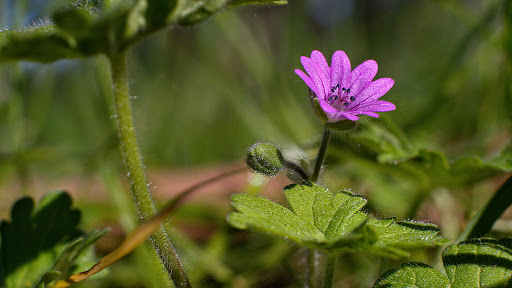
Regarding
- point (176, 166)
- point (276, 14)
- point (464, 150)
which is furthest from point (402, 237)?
point (276, 14)

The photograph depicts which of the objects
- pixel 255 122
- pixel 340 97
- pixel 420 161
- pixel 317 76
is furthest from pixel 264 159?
pixel 255 122

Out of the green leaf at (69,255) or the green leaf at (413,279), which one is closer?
the green leaf at (413,279)

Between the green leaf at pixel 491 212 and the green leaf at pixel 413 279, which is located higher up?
the green leaf at pixel 413 279

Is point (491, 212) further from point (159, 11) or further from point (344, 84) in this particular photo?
point (159, 11)

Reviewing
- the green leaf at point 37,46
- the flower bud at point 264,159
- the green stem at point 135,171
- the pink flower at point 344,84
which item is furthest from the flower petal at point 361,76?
the green leaf at point 37,46

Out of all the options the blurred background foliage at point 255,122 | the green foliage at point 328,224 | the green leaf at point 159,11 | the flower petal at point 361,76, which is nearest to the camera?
the green foliage at point 328,224

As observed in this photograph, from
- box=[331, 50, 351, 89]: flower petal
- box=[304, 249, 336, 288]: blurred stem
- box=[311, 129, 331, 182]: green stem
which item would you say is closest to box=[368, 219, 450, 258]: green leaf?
box=[304, 249, 336, 288]: blurred stem

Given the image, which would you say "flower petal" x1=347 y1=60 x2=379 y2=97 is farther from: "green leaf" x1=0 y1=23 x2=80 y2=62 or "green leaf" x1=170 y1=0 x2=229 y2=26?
"green leaf" x1=0 y1=23 x2=80 y2=62

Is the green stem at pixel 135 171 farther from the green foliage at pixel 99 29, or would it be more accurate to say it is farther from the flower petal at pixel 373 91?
the flower petal at pixel 373 91
